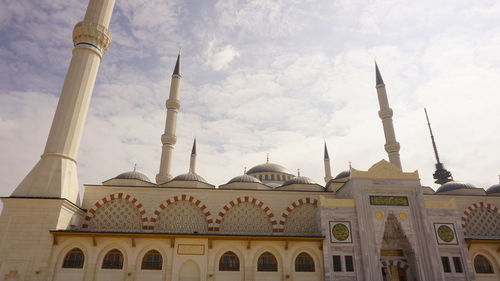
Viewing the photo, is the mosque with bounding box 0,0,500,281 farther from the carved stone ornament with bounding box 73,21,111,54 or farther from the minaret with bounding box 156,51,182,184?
the minaret with bounding box 156,51,182,184

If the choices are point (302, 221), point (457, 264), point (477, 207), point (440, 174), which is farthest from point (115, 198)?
point (440, 174)

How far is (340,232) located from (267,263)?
370 cm

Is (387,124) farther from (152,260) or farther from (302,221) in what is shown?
(152,260)

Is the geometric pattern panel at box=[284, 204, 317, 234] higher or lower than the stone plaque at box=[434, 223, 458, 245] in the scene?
higher

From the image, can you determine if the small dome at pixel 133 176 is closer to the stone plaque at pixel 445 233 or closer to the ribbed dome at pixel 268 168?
the ribbed dome at pixel 268 168

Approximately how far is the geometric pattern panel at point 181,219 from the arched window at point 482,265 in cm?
1352

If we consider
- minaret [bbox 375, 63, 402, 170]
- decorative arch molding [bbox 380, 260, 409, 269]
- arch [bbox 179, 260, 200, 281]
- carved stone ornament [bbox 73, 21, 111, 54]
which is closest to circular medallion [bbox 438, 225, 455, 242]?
decorative arch molding [bbox 380, 260, 409, 269]

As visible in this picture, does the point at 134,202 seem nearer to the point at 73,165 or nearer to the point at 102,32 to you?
the point at 73,165

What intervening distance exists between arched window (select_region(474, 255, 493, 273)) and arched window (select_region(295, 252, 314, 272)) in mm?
8217

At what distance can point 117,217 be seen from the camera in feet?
55.0

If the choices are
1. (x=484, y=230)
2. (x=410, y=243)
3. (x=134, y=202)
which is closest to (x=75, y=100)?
(x=134, y=202)

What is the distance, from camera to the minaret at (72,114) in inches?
555

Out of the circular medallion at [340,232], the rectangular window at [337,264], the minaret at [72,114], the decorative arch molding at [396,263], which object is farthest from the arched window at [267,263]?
the minaret at [72,114]

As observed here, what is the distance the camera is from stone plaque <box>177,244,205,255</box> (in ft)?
46.1
